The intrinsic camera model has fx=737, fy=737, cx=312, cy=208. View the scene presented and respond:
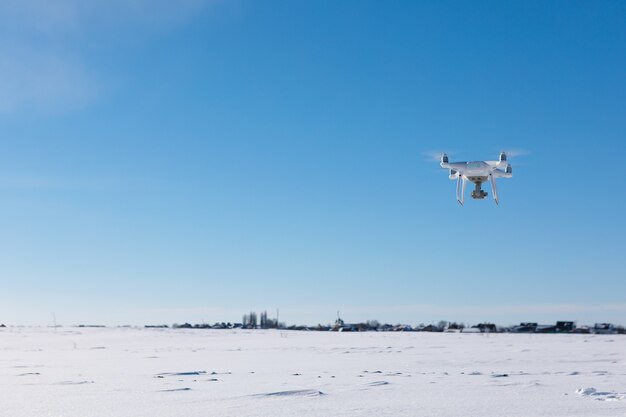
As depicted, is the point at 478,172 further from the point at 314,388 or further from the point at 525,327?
the point at 525,327

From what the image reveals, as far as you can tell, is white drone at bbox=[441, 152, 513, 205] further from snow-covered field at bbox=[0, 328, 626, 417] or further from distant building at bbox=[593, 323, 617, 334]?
distant building at bbox=[593, 323, 617, 334]

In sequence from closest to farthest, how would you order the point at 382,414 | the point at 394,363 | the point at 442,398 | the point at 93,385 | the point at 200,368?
the point at 382,414 → the point at 442,398 → the point at 93,385 → the point at 200,368 → the point at 394,363

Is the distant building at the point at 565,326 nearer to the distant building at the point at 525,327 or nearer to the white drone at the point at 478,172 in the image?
the distant building at the point at 525,327

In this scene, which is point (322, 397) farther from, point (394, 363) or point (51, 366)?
point (51, 366)

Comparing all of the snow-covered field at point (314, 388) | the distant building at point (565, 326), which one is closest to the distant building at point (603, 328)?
the distant building at point (565, 326)

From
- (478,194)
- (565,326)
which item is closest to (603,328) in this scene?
(565,326)

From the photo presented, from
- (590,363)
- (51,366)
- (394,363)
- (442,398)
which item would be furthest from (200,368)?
(590,363)

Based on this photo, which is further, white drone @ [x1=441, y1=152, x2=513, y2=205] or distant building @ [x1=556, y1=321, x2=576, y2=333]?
distant building @ [x1=556, y1=321, x2=576, y2=333]

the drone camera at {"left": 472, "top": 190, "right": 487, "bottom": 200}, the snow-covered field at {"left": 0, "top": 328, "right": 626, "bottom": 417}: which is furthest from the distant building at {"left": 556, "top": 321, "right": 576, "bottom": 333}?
the drone camera at {"left": 472, "top": 190, "right": 487, "bottom": 200}
